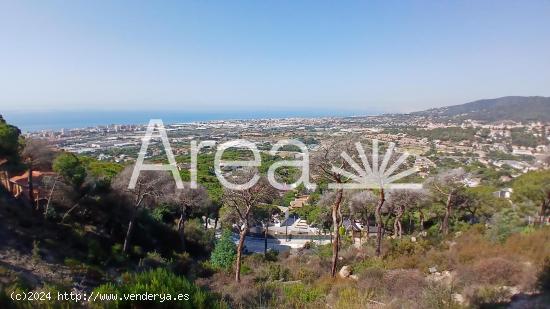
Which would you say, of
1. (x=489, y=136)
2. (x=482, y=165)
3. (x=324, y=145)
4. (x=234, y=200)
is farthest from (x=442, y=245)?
(x=489, y=136)

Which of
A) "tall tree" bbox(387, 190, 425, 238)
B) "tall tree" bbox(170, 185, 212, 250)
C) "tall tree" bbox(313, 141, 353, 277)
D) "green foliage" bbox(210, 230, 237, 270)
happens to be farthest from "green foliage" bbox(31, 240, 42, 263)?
"tall tree" bbox(387, 190, 425, 238)

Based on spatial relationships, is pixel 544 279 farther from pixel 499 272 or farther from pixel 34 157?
pixel 34 157

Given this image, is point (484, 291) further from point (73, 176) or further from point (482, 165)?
point (482, 165)

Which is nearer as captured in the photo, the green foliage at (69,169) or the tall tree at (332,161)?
the tall tree at (332,161)

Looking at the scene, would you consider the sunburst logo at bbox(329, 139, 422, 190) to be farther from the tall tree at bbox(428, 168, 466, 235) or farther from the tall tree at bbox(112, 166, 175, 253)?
the tall tree at bbox(112, 166, 175, 253)

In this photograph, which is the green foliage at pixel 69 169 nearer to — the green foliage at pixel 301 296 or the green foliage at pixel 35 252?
the green foliage at pixel 35 252

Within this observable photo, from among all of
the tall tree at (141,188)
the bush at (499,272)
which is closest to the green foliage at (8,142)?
the tall tree at (141,188)

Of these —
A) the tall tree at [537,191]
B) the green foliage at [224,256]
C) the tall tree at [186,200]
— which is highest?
the tall tree at [537,191]

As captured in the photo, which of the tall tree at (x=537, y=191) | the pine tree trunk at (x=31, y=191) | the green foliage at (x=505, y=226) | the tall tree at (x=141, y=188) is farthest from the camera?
the tall tree at (x=141, y=188)
